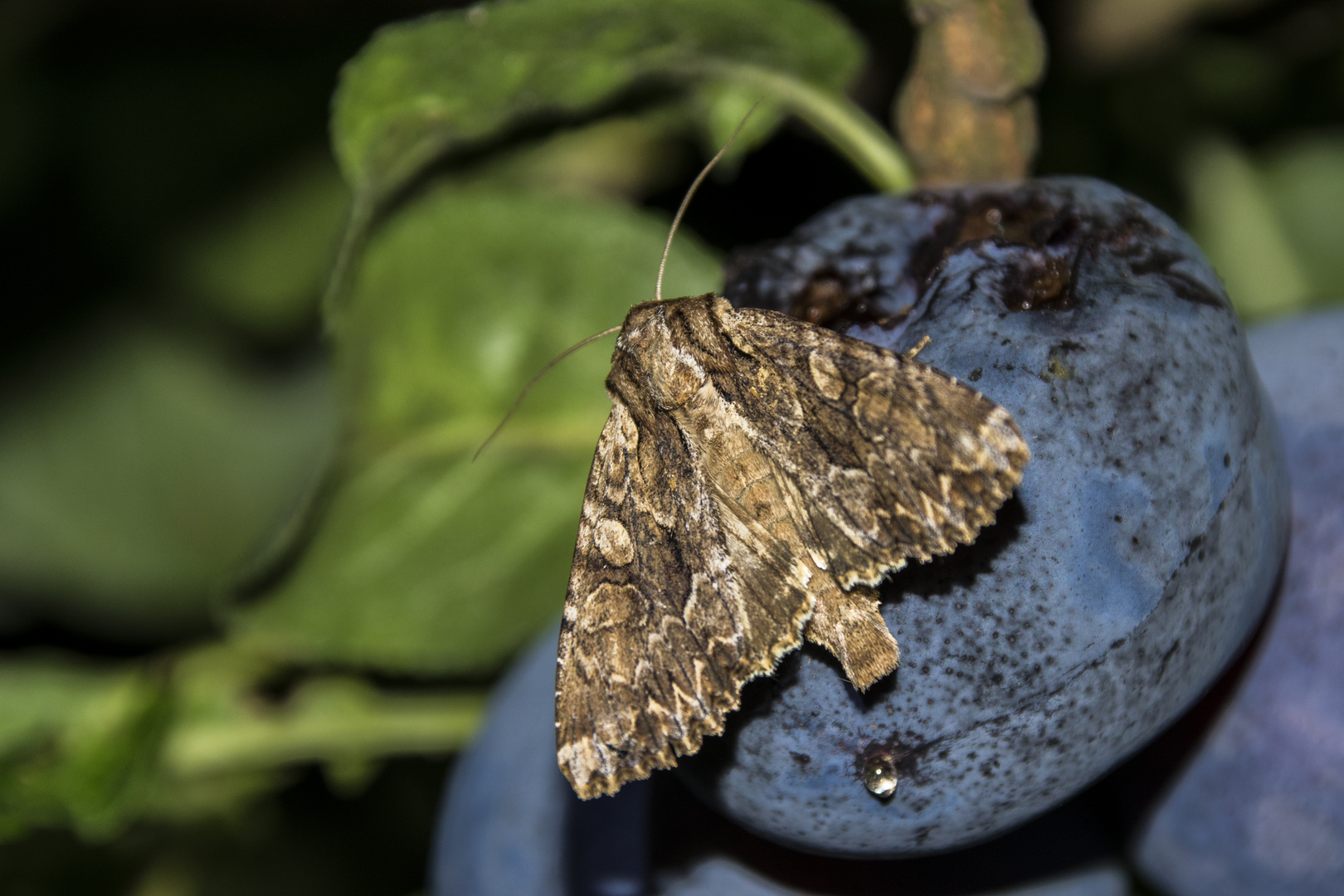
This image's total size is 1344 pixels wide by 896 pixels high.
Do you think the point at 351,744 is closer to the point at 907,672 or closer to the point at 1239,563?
the point at 907,672

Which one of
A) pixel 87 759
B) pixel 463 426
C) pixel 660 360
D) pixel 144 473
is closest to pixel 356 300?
pixel 463 426

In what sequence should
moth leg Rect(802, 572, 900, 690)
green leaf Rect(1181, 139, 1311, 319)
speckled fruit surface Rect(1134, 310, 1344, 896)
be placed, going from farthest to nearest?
green leaf Rect(1181, 139, 1311, 319) < speckled fruit surface Rect(1134, 310, 1344, 896) < moth leg Rect(802, 572, 900, 690)

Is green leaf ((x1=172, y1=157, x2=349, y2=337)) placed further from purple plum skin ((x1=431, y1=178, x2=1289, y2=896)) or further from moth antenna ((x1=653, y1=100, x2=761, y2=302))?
purple plum skin ((x1=431, y1=178, x2=1289, y2=896))

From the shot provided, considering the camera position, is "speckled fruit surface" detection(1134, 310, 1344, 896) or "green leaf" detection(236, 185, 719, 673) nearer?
"speckled fruit surface" detection(1134, 310, 1344, 896)

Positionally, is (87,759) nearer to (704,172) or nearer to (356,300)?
(356,300)

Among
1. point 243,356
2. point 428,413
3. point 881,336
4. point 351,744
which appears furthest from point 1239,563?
point 243,356

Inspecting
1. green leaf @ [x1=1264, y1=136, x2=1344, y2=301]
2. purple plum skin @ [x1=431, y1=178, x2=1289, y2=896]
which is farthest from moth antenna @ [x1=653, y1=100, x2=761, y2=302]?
green leaf @ [x1=1264, y1=136, x2=1344, y2=301]
